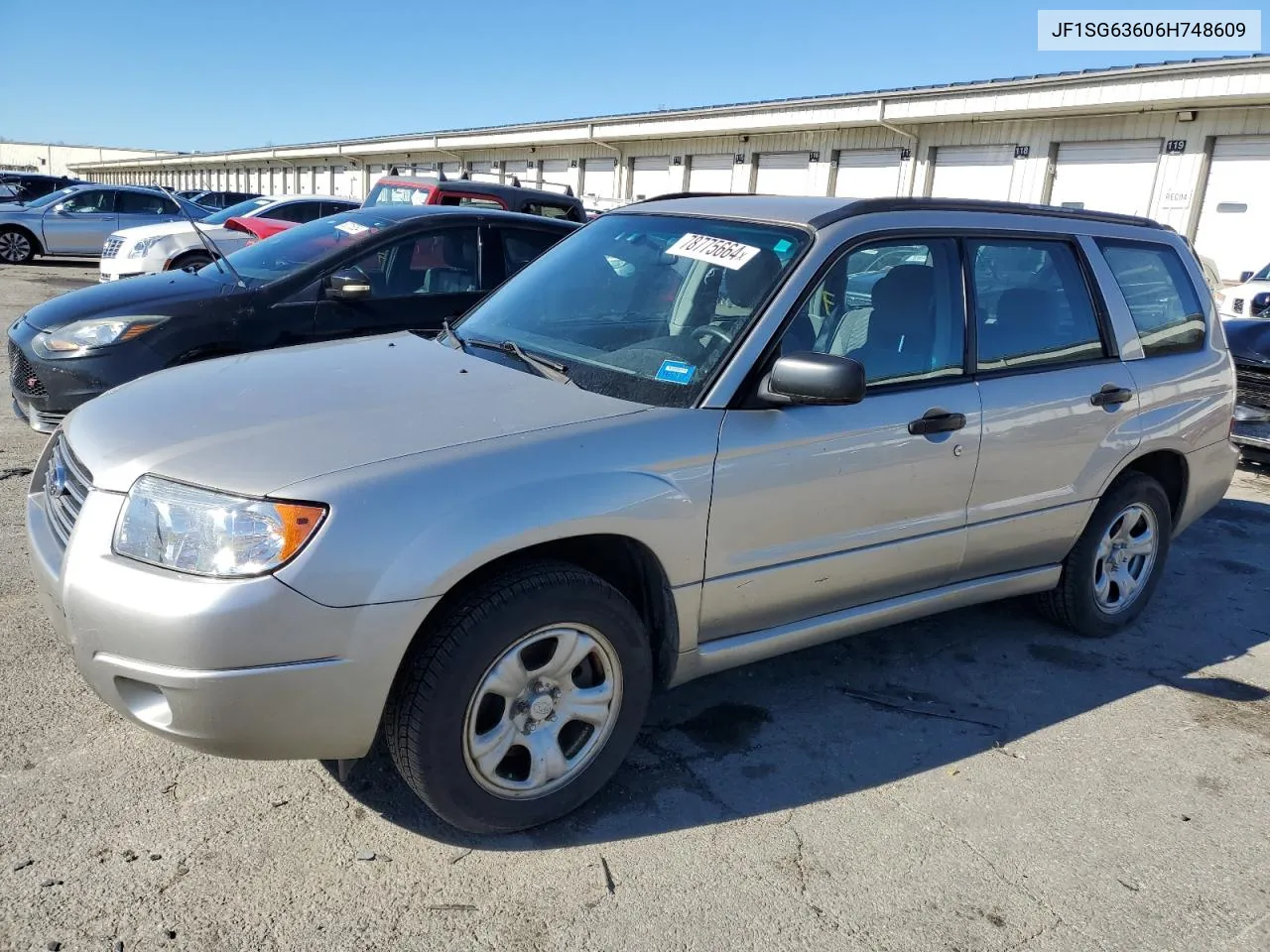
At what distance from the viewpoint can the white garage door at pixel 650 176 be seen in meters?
27.2

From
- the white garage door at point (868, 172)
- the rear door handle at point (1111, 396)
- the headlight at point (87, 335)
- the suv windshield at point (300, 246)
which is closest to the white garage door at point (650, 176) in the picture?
the white garage door at point (868, 172)

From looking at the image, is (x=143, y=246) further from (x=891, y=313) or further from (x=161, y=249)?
(x=891, y=313)

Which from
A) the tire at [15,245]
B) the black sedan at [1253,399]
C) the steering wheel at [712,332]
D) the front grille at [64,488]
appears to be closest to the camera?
the front grille at [64,488]

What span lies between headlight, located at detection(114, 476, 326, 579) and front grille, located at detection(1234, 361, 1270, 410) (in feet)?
24.2

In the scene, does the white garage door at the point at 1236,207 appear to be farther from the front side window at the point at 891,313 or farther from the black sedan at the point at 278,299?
the front side window at the point at 891,313

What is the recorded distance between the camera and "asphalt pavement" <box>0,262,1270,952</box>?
8.04 feet

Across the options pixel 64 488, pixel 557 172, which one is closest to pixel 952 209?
pixel 64 488

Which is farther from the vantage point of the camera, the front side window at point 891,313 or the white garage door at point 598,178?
the white garage door at point 598,178

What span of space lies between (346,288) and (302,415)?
2975 millimetres

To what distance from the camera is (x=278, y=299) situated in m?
5.78

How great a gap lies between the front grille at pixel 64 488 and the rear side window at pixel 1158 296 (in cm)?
397

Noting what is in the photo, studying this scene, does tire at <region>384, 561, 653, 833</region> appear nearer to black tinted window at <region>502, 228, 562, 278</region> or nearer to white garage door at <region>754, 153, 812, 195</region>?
black tinted window at <region>502, 228, 562, 278</region>

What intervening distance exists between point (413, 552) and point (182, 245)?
Answer: 38.8 ft

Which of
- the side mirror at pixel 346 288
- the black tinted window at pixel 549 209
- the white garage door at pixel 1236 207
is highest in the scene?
the white garage door at pixel 1236 207
